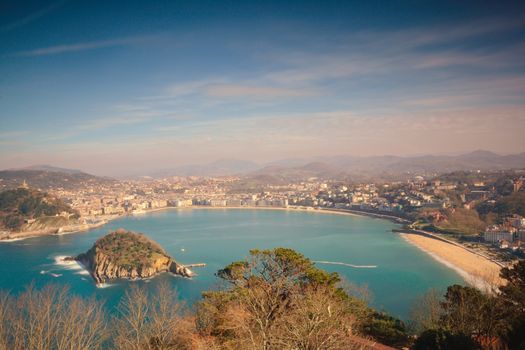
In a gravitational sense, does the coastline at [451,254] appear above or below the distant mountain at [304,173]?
below

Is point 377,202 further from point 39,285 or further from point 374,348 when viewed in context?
point 374,348

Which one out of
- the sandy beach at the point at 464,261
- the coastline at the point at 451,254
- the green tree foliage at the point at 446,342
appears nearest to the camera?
the green tree foliage at the point at 446,342

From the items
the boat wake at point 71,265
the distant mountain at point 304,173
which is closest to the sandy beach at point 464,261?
the boat wake at point 71,265

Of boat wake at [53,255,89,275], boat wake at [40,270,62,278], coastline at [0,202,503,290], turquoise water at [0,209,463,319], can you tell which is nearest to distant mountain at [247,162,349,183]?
turquoise water at [0,209,463,319]

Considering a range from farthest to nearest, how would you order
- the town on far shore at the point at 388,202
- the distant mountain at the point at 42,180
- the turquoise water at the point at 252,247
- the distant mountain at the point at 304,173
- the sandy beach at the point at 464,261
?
the distant mountain at the point at 304,173 → the distant mountain at the point at 42,180 → the town on far shore at the point at 388,202 → the turquoise water at the point at 252,247 → the sandy beach at the point at 464,261

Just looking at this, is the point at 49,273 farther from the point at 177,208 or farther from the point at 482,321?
the point at 177,208

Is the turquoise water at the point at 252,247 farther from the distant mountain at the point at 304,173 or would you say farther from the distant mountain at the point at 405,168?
the distant mountain at the point at 405,168
